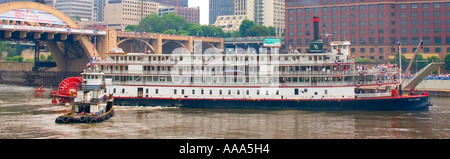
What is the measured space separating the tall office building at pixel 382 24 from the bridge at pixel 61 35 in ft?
120

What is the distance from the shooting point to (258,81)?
206 feet

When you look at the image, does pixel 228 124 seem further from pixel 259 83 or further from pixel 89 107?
pixel 259 83

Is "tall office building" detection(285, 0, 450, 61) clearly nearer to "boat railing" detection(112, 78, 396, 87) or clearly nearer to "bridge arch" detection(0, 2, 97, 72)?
"bridge arch" detection(0, 2, 97, 72)

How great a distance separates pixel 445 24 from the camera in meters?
116

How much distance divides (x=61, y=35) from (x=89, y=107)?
2172 inches

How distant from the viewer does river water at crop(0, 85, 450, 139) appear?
43.7m

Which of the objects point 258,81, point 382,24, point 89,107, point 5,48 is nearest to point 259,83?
point 258,81

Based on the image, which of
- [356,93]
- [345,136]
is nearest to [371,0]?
[356,93]

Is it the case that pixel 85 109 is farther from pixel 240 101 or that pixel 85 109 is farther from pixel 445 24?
pixel 445 24

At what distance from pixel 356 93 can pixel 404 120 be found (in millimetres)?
Answer: 9143

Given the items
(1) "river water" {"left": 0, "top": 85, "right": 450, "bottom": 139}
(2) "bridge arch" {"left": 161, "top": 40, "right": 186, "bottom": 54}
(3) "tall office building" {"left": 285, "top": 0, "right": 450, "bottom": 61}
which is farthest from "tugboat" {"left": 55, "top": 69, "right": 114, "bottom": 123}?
(2) "bridge arch" {"left": 161, "top": 40, "right": 186, "bottom": 54}

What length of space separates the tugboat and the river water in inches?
36.9

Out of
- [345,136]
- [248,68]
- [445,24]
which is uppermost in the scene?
[445,24]

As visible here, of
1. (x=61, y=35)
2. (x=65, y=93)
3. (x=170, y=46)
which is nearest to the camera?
(x=65, y=93)
